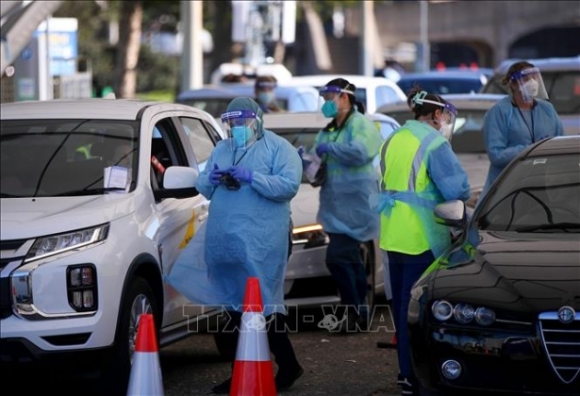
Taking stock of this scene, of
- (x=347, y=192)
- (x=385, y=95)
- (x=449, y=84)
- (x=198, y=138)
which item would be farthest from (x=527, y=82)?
(x=449, y=84)

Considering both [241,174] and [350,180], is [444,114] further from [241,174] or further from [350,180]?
[350,180]

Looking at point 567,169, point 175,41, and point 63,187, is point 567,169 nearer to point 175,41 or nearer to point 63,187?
point 63,187

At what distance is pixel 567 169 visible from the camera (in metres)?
8.16

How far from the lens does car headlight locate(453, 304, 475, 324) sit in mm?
6695

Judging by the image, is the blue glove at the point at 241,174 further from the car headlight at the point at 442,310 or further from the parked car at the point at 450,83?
the parked car at the point at 450,83

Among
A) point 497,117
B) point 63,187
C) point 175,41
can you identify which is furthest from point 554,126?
point 175,41

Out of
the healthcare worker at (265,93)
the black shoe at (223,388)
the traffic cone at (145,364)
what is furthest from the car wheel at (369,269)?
the traffic cone at (145,364)

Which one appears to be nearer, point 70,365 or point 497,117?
point 70,365

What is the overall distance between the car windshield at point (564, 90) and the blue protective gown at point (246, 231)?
772 centimetres

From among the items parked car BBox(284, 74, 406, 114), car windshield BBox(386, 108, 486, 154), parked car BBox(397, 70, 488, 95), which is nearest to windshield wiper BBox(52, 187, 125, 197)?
car windshield BBox(386, 108, 486, 154)

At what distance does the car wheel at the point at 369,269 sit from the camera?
1105cm

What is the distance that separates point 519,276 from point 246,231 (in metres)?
1.84

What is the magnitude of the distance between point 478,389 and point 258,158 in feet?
7.46

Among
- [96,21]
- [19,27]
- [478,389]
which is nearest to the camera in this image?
[478,389]
